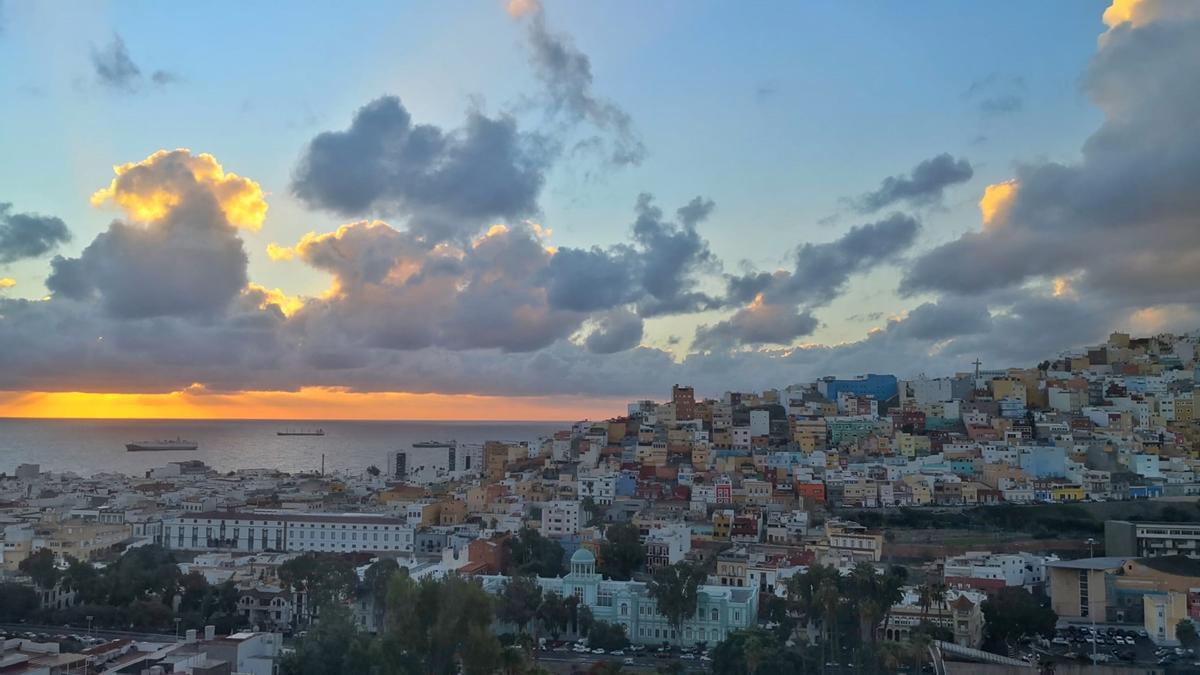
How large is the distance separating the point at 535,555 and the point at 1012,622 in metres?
11.9

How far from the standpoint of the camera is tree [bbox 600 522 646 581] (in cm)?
2605

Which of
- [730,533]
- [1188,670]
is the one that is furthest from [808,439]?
[1188,670]

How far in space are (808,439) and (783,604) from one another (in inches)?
926

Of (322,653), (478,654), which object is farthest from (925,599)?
(322,653)

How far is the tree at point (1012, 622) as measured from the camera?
20.9m

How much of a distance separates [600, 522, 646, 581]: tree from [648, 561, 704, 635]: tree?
474 cm

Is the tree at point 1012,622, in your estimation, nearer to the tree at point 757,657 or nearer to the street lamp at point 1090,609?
the street lamp at point 1090,609

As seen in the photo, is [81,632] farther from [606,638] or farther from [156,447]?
[156,447]

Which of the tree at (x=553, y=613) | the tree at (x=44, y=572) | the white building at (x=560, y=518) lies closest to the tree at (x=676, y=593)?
the tree at (x=553, y=613)

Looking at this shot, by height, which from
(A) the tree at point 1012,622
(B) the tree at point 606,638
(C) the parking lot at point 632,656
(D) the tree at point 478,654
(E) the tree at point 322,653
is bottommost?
(C) the parking lot at point 632,656

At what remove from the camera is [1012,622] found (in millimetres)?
20844

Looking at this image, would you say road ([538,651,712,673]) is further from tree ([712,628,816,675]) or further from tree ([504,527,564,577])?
tree ([504,527,564,577])

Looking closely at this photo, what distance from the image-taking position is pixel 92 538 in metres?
28.9

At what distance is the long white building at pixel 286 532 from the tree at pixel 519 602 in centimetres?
1107
